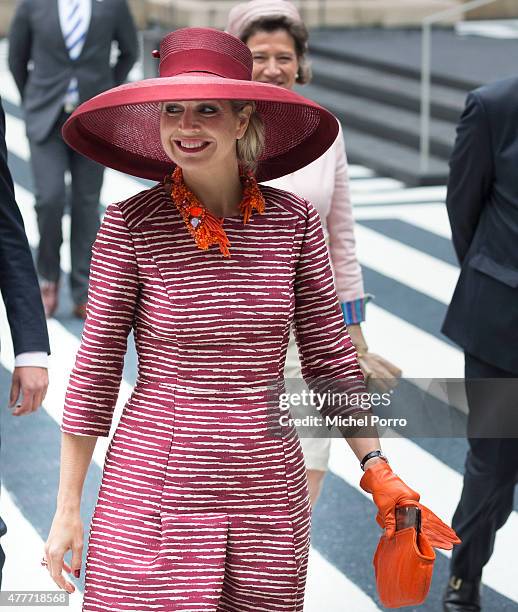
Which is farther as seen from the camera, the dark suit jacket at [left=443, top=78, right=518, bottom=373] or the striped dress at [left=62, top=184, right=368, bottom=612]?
the dark suit jacket at [left=443, top=78, right=518, bottom=373]

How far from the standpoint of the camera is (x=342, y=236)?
480cm

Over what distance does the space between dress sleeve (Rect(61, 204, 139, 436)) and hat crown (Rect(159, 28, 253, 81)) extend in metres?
0.34

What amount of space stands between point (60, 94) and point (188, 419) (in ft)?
18.4

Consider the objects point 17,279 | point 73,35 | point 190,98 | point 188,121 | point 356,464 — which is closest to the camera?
point 190,98

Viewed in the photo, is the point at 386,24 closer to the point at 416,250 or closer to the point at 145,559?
the point at 416,250

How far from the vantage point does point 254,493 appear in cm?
330

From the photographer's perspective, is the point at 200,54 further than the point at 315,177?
No

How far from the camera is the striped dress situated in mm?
3246

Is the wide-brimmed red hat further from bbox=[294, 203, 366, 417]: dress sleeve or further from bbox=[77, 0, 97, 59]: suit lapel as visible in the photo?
bbox=[77, 0, 97, 59]: suit lapel

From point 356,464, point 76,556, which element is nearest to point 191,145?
point 76,556

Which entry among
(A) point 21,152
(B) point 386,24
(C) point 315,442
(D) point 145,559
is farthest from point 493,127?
(B) point 386,24

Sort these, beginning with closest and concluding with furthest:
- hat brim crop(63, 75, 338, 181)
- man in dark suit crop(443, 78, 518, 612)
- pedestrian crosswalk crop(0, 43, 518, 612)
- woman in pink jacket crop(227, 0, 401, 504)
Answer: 1. hat brim crop(63, 75, 338, 181)
2. man in dark suit crop(443, 78, 518, 612)
3. woman in pink jacket crop(227, 0, 401, 504)
4. pedestrian crosswalk crop(0, 43, 518, 612)

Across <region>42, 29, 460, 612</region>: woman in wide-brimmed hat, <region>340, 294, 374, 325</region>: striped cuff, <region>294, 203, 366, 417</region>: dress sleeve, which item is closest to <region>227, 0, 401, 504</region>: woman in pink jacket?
<region>340, 294, 374, 325</region>: striped cuff

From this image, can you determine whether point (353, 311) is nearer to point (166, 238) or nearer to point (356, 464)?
point (166, 238)
